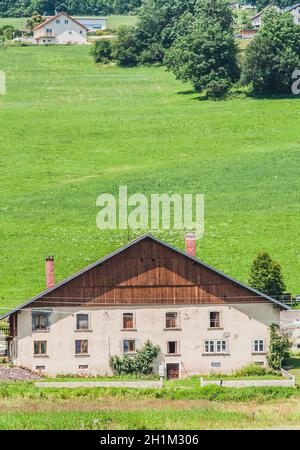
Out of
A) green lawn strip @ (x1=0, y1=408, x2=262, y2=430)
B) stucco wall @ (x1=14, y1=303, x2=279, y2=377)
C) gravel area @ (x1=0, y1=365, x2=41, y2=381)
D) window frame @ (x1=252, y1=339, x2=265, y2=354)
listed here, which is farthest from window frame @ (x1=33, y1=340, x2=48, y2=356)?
green lawn strip @ (x1=0, y1=408, x2=262, y2=430)

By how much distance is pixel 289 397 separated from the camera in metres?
67.1

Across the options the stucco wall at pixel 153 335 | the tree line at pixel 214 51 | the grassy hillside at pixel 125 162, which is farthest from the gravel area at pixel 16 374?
the tree line at pixel 214 51

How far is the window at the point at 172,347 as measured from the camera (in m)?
78.1

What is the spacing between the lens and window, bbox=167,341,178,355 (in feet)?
256

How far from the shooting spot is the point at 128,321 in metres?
78.8

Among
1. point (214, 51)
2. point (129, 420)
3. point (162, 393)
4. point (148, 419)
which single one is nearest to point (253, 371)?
point (162, 393)

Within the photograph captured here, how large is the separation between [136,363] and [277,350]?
7.83 meters

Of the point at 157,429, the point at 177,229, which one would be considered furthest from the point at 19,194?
the point at 157,429

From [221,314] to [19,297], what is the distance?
718 inches

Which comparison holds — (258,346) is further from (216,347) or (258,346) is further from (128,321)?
(128,321)

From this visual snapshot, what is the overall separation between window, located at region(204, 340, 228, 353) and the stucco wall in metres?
0.29

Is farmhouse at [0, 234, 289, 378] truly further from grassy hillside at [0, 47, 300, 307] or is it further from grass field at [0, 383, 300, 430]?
grassy hillside at [0, 47, 300, 307]

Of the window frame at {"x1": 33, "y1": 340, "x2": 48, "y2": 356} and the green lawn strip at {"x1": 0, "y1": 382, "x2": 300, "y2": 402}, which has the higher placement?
the window frame at {"x1": 33, "y1": 340, "x2": 48, "y2": 356}
